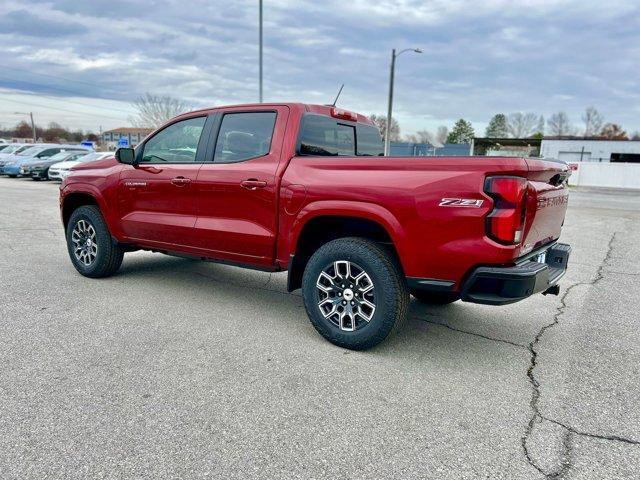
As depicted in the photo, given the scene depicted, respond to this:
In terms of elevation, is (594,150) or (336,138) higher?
(336,138)

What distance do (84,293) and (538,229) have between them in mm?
4356

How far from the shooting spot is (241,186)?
165 inches

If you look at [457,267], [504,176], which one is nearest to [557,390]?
[457,267]

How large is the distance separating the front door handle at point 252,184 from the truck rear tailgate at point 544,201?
2.04m

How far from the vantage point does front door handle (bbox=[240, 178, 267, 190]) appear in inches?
160

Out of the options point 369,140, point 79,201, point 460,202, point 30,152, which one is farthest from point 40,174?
point 460,202

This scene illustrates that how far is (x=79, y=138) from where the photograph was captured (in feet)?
299

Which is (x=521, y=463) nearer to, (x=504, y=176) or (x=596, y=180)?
(x=504, y=176)

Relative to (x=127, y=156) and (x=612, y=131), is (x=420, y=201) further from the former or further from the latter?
(x=612, y=131)

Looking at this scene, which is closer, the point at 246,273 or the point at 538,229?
the point at 538,229

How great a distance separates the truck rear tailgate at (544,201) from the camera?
10.6 feet

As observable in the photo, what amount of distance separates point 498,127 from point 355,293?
9979 centimetres

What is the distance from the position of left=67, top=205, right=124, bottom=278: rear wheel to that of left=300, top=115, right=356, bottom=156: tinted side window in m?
2.71

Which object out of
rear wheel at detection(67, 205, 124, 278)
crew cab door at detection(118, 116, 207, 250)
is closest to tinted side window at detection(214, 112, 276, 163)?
crew cab door at detection(118, 116, 207, 250)
